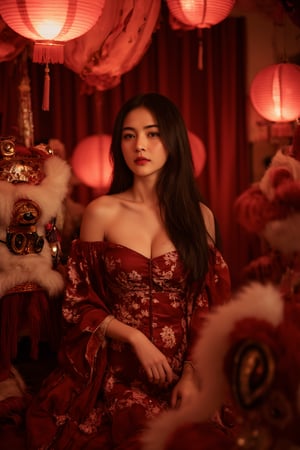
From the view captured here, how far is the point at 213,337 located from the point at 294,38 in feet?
11.8

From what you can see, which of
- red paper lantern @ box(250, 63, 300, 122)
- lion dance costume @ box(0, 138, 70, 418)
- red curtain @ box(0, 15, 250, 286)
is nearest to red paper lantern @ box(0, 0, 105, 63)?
lion dance costume @ box(0, 138, 70, 418)

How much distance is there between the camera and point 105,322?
1584 mm

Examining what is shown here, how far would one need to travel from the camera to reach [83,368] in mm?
1604

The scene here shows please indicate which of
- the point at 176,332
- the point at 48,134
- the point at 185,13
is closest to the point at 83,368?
the point at 176,332

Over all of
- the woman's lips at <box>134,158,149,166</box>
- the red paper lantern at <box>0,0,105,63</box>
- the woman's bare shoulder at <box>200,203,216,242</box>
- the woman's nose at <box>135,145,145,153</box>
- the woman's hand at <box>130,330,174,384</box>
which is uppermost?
the red paper lantern at <box>0,0,105,63</box>

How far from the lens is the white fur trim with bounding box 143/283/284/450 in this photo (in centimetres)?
92

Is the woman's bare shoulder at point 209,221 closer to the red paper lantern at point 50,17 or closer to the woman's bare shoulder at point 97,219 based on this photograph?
the woman's bare shoulder at point 97,219

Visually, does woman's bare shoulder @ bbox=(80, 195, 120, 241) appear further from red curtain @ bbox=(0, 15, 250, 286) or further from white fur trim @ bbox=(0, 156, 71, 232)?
red curtain @ bbox=(0, 15, 250, 286)

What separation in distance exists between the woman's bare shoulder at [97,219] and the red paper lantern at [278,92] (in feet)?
4.79

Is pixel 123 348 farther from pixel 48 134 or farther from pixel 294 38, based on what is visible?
pixel 294 38

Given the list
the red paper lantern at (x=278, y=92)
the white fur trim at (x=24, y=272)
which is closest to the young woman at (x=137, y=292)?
the white fur trim at (x=24, y=272)

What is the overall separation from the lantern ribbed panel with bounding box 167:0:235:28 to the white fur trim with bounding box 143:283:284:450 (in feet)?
6.43

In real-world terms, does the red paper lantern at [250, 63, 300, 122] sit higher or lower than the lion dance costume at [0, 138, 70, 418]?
higher

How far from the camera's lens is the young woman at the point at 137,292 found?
153cm
